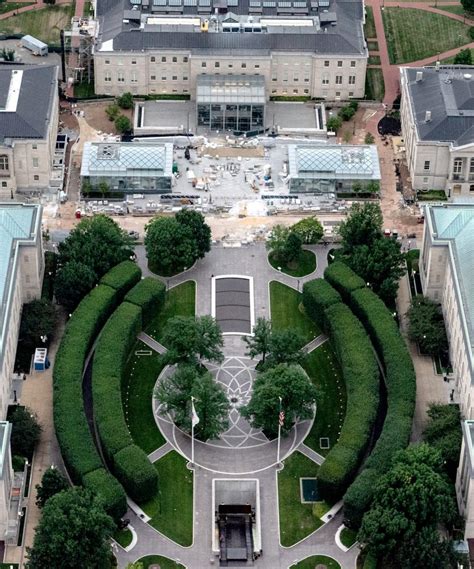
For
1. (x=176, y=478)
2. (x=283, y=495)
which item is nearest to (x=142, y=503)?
(x=176, y=478)

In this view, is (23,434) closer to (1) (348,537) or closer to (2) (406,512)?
(1) (348,537)

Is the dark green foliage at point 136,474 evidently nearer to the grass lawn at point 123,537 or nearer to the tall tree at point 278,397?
the grass lawn at point 123,537

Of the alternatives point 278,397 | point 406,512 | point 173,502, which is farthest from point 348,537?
point 173,502

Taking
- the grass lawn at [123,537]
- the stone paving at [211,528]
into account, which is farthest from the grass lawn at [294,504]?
the grass lawn at [123,537]

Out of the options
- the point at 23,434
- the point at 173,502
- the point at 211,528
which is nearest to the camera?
the point at 211,528

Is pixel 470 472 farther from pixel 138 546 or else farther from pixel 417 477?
pixel 138 546
